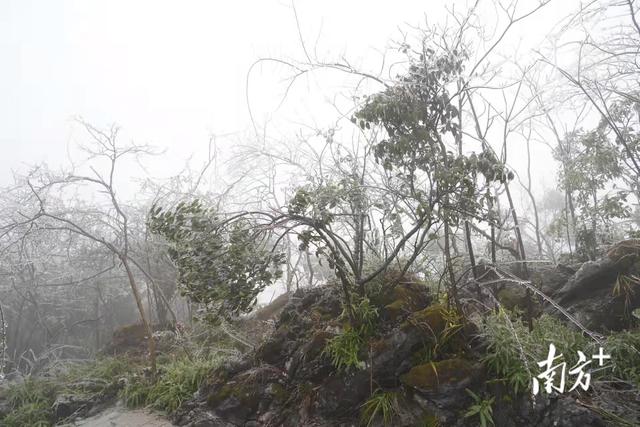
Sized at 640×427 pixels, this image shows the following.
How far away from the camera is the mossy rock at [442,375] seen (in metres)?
3.71

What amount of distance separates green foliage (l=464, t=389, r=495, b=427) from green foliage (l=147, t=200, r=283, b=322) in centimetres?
215

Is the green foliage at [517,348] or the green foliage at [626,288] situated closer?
the green foliage at [517,348]

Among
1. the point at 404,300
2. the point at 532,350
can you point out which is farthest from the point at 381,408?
the point at 532,350

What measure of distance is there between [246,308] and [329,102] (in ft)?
14.8

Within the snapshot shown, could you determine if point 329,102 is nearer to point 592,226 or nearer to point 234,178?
point 234,178

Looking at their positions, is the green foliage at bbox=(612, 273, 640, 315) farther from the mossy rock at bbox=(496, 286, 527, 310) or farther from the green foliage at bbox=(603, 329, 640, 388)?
the mossy rock at bbox=(496, 286, 527, 310)

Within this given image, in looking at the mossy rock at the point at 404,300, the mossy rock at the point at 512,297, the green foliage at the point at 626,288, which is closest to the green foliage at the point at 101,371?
the mossy rock at the point at 404,300

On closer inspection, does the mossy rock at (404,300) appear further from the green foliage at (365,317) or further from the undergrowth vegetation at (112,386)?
the undergrowth vegetation at (112,386)

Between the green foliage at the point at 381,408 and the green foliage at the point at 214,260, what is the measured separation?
1544 millimetres

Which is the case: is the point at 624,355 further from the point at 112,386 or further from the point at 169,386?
the point at 112,386

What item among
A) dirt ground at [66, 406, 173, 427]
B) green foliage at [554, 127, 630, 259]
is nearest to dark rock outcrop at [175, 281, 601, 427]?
dirt ground at [66, 406, 173, 427]

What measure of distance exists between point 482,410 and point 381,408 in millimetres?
929

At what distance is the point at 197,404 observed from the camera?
5.18 metres

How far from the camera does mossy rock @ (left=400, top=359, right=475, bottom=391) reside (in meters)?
3.71
